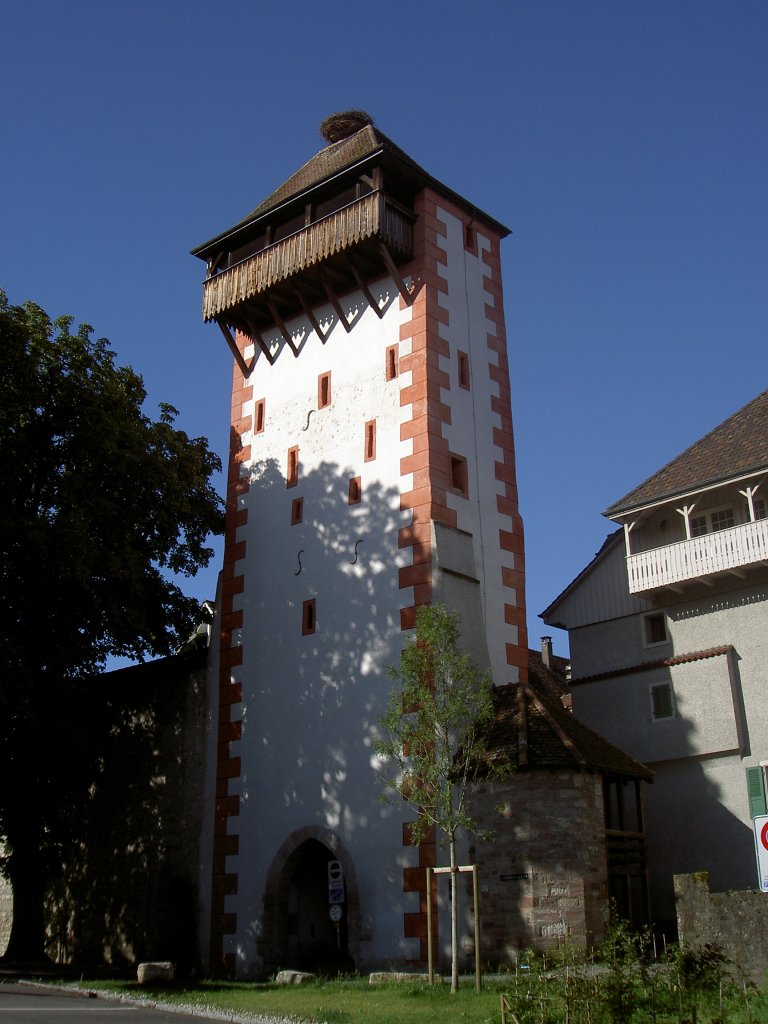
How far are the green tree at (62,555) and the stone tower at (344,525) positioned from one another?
223 cm

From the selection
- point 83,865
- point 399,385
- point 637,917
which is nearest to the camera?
point 637,917

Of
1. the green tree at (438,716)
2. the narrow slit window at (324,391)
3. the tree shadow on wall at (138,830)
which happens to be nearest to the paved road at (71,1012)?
the green tree at (438,716)

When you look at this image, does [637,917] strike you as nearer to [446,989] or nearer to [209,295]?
[446,989]

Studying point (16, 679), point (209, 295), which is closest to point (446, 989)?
point (16, 679)

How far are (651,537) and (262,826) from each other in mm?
10914

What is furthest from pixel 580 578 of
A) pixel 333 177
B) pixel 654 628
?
pixel 333 177

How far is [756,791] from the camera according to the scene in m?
23.2

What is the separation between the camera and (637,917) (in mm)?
23562

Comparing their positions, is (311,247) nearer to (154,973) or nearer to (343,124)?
(343,124)

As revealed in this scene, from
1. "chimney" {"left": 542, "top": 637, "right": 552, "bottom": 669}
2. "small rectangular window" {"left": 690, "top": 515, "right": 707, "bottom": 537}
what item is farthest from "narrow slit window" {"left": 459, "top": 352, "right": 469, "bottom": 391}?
"chimney" {"left": 542, "top": 637, "right": 552, "bottom": 669}

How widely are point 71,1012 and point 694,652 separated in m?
15.0

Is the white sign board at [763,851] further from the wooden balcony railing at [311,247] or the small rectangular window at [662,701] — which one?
the wooden balcony railing at [311,247]

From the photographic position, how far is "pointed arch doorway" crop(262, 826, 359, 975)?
22266mm

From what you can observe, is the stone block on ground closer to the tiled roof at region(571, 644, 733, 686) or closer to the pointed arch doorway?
the pointed arch doorway
